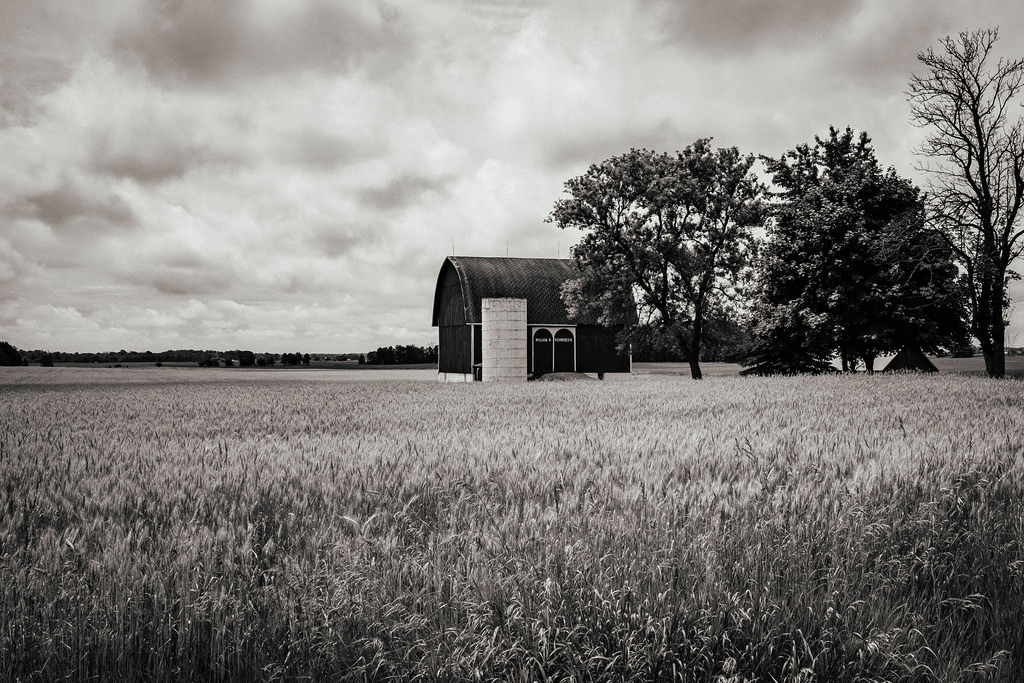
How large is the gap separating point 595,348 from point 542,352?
4358 millimetres

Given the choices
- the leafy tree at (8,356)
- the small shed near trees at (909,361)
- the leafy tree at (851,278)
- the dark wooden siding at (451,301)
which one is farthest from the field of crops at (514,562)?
the leafy tree at (8,356)

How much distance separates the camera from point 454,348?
50906 millimetres

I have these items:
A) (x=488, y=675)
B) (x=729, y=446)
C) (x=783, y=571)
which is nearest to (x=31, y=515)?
(x=488, y=675)

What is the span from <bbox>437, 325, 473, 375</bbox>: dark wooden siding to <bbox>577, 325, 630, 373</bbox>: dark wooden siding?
906 centimetres

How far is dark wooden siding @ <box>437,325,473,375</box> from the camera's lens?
47719 millimetres

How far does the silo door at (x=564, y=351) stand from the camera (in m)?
49.8

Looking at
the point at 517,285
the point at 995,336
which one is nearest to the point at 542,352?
the point at 517,285

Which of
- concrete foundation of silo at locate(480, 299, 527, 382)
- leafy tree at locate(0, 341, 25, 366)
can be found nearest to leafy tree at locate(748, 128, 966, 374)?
concrete foundation of silo at locate(480, 299, 527, 382)

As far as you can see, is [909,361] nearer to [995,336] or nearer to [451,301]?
[995,336]

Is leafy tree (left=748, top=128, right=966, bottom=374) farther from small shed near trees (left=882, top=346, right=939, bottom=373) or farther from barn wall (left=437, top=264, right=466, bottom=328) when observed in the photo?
barn wall (left=437, top=264, right=466, bottom=328)

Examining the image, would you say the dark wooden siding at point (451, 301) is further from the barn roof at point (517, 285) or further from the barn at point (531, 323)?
the barn roof at point (517, 285)

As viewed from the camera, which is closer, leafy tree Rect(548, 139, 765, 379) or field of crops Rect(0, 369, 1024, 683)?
field of crops Rect(0, 369, 1024, 683)

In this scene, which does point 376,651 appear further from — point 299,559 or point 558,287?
point 558,287

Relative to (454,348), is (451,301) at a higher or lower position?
higher
